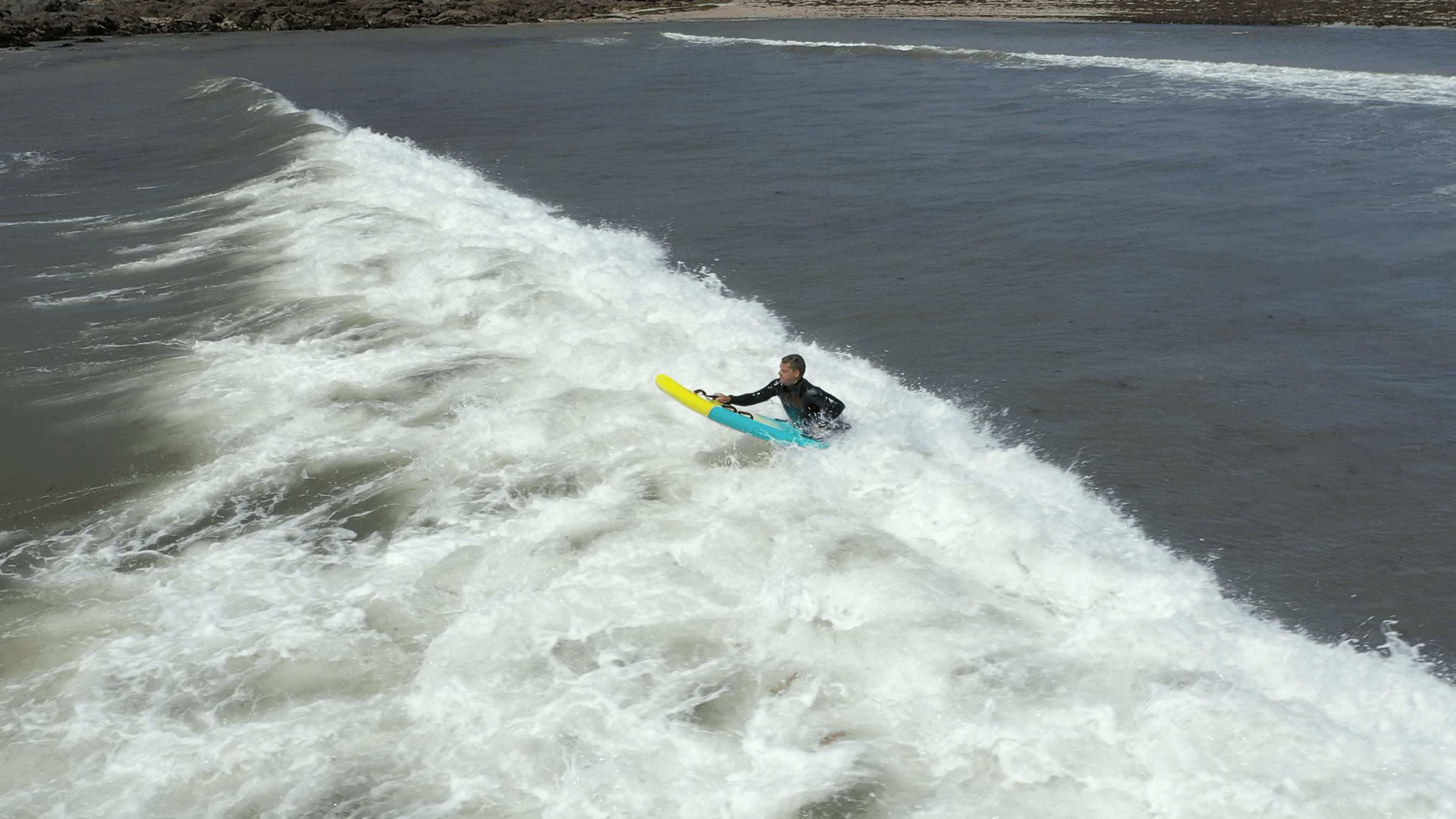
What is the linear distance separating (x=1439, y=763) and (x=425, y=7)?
68.8 m

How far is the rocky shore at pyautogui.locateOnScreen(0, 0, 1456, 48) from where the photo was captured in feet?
150

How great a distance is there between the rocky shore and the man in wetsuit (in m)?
41.4

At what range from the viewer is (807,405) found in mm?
8609

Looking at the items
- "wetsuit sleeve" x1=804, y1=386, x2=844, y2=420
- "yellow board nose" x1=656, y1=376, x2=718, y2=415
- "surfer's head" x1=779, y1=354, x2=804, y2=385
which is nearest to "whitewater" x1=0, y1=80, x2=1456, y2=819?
"yellow board nose" x1=656, y1=376, x2=718, y2=415

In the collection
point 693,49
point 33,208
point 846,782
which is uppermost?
point 693,49

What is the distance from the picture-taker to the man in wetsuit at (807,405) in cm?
858

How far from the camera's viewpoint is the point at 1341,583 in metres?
6.70

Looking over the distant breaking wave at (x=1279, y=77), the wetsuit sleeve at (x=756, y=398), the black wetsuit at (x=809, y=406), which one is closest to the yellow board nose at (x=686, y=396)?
the wetsuit sleeve at (x=756, y=398)

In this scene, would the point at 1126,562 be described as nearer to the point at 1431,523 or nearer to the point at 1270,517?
the point at 1270,517

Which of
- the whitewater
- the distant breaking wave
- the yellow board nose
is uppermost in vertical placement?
the distant breaking wave

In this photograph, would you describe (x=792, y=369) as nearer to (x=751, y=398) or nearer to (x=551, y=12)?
(x=751, y=398)

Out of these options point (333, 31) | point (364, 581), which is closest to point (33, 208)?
point (364, 581)

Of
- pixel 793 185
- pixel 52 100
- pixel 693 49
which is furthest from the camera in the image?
pixel 693 49

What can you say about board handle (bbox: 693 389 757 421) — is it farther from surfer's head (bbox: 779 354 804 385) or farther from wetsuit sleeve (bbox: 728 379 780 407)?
surfer's head (bbox: 779 354 804 385)
